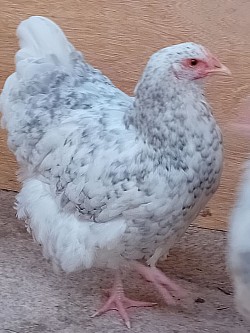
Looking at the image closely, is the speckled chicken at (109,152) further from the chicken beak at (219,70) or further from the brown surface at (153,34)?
the brown surface at (153,34)

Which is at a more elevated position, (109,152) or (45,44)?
(45,44)

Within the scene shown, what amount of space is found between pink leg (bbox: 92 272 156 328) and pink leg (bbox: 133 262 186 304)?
0.07 metres

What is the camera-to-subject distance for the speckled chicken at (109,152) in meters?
1.97

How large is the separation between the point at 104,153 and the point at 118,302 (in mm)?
500

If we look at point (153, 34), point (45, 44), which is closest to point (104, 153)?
point (45, 44)

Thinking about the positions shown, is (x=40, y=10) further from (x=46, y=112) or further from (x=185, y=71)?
(x=185, y=71)

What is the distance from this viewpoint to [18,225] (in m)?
2.67

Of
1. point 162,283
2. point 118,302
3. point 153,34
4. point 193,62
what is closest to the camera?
point 193,62

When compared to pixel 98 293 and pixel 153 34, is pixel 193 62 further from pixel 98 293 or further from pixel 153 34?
pixel 98 293

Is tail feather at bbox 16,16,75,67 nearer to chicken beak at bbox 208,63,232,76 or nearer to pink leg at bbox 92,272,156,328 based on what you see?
chicken beak at bbox 208,63,232,76

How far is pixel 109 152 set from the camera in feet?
6.66

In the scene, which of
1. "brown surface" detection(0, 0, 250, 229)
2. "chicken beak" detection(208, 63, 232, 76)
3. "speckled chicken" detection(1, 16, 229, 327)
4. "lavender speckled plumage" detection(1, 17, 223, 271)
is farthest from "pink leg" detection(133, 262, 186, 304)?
"chicken beak" detection(208, 63, 232, 76)

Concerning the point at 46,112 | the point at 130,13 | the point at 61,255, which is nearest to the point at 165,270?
the point at 61,255

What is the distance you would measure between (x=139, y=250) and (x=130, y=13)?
2.78ft
